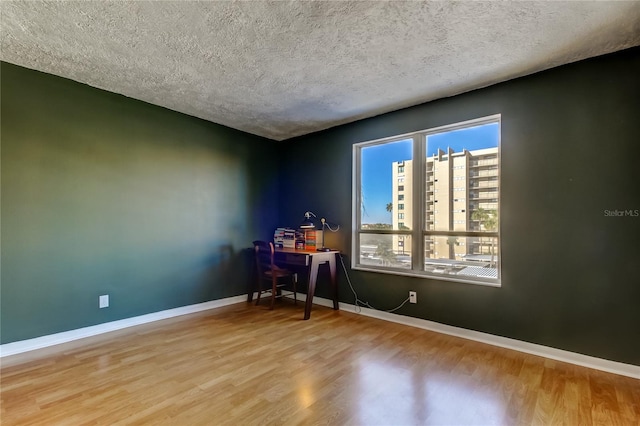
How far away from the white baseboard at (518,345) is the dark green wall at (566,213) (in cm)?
4

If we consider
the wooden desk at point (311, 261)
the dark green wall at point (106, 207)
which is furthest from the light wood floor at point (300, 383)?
the wooden desk at point (311, 261)

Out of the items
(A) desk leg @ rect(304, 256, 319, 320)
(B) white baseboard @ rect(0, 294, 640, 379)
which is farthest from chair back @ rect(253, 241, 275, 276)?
(B) white baseboard @ rect(0, 294, 640, 379)

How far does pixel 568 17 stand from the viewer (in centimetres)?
200

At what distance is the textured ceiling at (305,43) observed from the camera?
1943 millimetres

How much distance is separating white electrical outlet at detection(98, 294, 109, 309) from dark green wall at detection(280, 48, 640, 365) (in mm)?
3398

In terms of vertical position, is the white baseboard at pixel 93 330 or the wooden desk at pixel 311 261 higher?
the wooden desk at pixel 311 261

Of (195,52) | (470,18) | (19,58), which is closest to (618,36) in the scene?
(470,18)

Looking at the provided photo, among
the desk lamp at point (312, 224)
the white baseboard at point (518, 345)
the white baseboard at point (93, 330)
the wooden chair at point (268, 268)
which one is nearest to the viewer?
the white baseboard at point (518, 345)

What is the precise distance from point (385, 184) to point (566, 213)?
72.4 inches

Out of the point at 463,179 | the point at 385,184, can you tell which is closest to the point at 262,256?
Answer: the point at 385,184

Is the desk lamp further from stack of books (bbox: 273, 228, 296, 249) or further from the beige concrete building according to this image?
the beige concrete building

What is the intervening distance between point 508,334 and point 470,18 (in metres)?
2.63

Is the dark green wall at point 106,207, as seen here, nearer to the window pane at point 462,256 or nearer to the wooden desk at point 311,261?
the wooden desk at point 311,261

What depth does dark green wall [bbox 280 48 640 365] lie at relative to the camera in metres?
2.35
